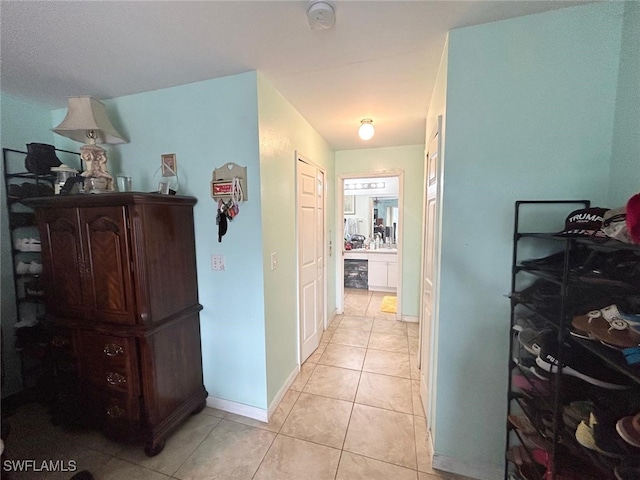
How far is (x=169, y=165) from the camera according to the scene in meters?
1.87

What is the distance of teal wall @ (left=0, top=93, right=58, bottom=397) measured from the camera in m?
1.90

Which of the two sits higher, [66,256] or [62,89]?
[62,89]

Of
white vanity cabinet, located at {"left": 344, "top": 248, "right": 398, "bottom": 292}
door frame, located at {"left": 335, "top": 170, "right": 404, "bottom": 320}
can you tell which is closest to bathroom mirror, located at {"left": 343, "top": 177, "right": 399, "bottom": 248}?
white vanity cabinet, located at {"left": 344, "top": 248, "right": 398, "bottom": 292}

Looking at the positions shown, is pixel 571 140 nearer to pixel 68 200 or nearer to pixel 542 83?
pixel 542 83

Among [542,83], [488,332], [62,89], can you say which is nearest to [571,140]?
[542,83]

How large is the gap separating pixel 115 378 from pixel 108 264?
72 centimetres

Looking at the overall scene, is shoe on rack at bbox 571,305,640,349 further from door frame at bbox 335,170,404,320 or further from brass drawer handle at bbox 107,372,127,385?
door frame at bbox 335,170,404,320

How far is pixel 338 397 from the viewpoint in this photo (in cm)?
207

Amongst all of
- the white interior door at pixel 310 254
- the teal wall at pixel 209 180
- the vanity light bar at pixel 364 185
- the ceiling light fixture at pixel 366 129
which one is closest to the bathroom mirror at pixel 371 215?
the vanity light bar at pixel 364 185

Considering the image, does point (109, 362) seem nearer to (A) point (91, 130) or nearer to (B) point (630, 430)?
(A) point (91, 130)

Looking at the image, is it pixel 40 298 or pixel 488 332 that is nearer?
pixel 488 332

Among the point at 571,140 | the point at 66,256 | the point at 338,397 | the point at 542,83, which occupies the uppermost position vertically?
the point at 542,83

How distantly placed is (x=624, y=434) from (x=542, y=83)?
1.43 m

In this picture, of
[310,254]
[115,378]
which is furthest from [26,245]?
[310,254]
